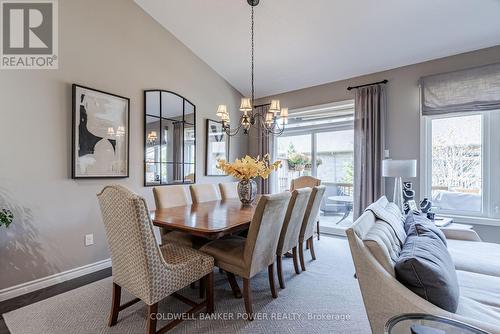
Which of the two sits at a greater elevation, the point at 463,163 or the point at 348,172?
the point at 463,163

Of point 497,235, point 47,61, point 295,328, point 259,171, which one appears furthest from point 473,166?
point 47,61

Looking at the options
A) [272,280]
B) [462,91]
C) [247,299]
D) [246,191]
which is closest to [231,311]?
[247,299]

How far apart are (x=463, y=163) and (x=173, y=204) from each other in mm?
3788

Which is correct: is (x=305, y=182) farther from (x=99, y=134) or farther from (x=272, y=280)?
(x=99, y=134)

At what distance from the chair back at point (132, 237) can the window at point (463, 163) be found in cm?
369

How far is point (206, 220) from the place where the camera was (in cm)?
199

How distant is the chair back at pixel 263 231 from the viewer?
1.80 m

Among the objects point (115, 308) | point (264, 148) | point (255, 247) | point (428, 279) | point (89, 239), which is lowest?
point (115, 308)

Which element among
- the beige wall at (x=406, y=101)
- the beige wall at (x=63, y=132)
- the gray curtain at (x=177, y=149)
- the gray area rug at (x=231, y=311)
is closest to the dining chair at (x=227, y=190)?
the gray curtain at (x=177, y=149)

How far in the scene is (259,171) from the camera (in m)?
2.75

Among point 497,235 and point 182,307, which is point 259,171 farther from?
point 497,235

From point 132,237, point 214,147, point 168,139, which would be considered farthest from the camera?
point 214,147

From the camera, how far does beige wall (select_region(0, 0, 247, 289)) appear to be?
2.23 m

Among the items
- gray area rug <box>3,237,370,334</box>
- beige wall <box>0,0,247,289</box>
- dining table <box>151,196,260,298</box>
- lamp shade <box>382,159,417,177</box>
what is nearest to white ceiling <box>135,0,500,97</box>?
beige wall <box>0,0,247,289</box>
